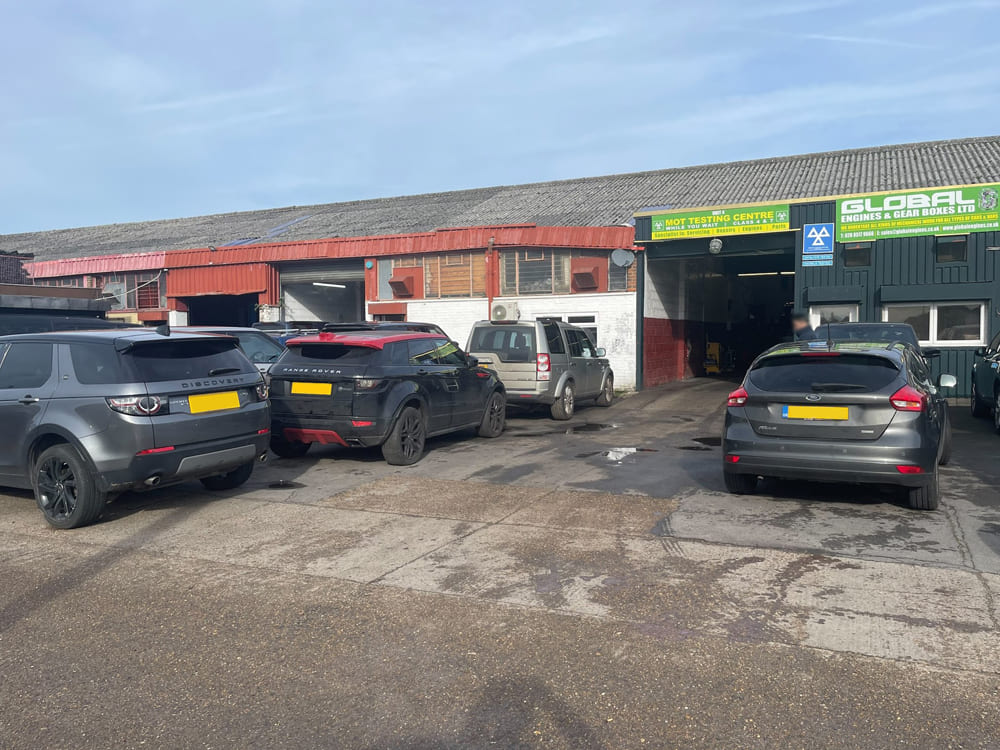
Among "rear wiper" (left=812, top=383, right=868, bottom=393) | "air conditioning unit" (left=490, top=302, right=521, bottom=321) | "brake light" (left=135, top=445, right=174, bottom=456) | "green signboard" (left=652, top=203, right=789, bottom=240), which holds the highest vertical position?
"green signboard" (left=652, top=203, right=789, bottom=240)

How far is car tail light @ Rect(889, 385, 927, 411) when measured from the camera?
21.4 ft

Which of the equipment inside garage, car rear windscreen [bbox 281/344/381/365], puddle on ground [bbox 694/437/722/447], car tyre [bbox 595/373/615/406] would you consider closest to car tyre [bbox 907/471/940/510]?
puddle on ground [bbox 694/437/722/447]

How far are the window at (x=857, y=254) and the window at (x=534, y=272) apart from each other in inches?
264

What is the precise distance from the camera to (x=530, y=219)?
78.6ft

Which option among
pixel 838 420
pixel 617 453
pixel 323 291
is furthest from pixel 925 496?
pixel 323 291

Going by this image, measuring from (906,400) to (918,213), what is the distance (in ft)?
41.4

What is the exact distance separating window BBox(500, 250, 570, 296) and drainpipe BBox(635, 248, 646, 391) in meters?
1.85

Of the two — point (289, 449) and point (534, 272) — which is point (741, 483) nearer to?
point (289, 449)

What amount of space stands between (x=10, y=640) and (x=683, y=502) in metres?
5.38

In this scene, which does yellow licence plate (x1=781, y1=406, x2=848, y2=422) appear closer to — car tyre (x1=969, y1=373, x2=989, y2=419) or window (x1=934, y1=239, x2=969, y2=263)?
car tyre (x1=969, y1=373, x2=989, y2=419)

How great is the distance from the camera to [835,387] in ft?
22.3

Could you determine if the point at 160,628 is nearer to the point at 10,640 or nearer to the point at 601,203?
the point at 10,640

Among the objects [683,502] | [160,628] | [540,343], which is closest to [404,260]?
[540,343]

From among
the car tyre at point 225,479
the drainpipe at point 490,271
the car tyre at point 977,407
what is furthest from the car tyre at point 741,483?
the drainpipe at point 490,271
